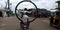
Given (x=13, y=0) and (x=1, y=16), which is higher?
(x=13, y=0)

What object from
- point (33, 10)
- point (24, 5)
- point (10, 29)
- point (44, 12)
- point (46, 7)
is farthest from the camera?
point (46, 7)

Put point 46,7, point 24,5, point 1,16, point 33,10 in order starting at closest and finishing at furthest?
point 33,10 → point 24,5 → point 1,16 → point 46,7

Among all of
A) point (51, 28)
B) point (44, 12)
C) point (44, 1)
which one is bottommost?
point (51, 28)

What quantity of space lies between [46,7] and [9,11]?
0.64m

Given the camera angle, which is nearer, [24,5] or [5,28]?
[5,28]

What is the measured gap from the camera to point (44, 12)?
6.64ft

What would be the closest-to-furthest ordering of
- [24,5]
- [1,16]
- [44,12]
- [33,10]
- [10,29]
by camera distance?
1. [10,29]
2. [33,10]
3. [24,5]
4. [1,16]
5. [44,12]

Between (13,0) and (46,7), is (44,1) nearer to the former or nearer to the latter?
(46,7)

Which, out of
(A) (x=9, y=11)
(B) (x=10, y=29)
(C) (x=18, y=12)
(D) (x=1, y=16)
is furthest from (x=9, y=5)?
(B) (x=10, y=29)

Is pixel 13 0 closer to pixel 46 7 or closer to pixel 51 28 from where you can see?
pixel 46 7

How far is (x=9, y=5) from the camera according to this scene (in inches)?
84.2

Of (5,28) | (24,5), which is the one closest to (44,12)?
(24,5)

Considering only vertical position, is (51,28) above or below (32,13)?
below

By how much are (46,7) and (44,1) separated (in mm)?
113
